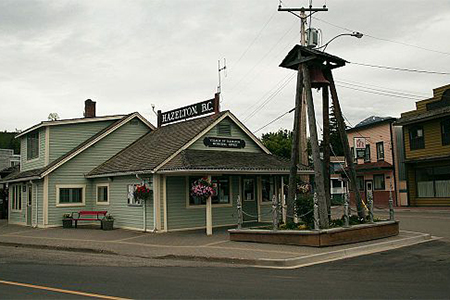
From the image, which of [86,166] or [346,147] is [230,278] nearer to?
[346,147]

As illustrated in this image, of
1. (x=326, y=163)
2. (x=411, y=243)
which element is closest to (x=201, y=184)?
(x=326, y=163)

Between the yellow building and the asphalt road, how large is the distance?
19370mm

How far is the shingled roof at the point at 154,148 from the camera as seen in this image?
810 inches

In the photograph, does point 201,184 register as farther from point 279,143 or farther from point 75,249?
point 279,143

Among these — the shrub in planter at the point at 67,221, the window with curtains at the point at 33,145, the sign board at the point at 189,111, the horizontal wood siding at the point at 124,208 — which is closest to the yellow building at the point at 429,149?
the sign board at the point at 189,111

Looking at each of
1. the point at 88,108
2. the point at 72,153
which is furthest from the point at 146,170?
the point at 88,108

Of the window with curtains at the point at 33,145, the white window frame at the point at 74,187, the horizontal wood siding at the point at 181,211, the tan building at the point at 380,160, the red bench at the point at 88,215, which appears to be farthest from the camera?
the tan building at the point at 380,160

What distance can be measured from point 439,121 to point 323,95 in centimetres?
1773

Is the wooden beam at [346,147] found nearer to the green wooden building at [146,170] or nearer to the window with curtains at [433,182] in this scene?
the green wooden building at [146,170]

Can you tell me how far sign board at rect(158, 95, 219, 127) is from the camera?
23.2 m

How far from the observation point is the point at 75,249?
15922mm

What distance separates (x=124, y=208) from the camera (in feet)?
71.6

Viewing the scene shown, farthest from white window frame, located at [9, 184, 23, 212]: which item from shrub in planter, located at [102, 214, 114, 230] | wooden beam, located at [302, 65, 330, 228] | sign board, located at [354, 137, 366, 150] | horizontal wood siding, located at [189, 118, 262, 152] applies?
sign board, located at [354, 137, 366, 150]

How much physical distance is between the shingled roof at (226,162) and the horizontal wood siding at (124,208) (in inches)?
94.9
